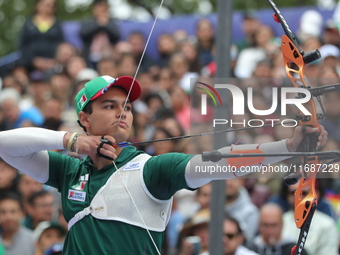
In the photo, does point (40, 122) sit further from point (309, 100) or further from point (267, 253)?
point (309, 100)

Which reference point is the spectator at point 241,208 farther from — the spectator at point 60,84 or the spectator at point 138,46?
the spectator at point 138,46

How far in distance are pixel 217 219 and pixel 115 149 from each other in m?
1.21

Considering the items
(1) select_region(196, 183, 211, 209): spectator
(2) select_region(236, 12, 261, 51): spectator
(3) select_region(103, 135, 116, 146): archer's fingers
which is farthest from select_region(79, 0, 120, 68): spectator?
(3) select_region(103, 135, 116, 146): archer's fingers

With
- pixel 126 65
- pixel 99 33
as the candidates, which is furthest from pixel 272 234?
pixel 99 33

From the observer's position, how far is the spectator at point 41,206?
6785mm

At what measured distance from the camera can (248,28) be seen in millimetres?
9570

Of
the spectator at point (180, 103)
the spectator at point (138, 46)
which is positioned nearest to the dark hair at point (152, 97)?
the spectator at point (180, 103)

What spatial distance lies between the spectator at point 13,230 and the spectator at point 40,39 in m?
3.86

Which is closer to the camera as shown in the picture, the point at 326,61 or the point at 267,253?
the point at 267,253

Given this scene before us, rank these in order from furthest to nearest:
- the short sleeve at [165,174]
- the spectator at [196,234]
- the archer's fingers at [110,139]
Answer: the spectator at [196,234], the archer's fingers at [110,139], the short sleeve at [165,174]

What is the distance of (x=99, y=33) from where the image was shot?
1007cm

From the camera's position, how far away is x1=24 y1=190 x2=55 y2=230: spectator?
22.3ft

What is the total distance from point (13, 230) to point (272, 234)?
246cm

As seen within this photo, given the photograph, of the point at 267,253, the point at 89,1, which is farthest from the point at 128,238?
the point at 89,1
